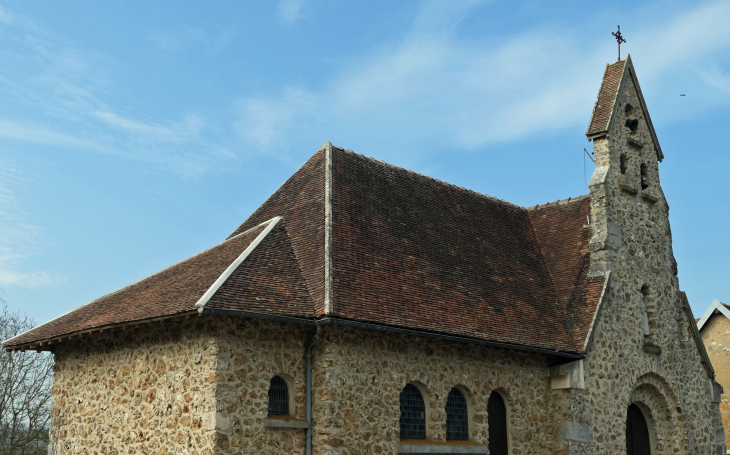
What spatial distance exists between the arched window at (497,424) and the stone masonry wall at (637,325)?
5.67 feet

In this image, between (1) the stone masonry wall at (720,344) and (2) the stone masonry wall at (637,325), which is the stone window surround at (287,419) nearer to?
(2) the stone masonry wall at (637,325)

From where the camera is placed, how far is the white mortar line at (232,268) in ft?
41.1

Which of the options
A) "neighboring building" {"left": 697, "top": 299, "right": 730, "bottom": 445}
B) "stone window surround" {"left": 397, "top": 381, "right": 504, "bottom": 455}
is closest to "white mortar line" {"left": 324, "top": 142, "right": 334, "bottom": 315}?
"stone window surround" {"left": 397, "top": 381, "right": 504, "bottom": 455}

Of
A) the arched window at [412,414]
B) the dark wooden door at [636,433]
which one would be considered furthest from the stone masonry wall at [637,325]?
the arched window at [412,414]

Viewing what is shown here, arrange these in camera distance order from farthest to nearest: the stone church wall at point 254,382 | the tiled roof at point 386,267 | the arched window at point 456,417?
the arched window at point 456,417, the tiled roof at point 386,267, the stone church wall at point 254,382

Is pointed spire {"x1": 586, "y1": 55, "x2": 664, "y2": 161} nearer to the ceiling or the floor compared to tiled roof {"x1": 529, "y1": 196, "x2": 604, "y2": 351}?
nearer to the ceiling

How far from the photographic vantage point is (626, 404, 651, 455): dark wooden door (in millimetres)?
19500

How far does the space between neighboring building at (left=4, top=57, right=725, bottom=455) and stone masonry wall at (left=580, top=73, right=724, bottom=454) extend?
0.19 ft

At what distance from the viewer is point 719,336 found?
2908cm

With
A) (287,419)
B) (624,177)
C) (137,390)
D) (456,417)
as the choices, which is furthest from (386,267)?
(624,177)

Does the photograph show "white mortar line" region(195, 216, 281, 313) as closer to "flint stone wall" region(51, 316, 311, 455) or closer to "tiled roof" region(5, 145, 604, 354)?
"tiled roof" region(5, 145, 604, 354)

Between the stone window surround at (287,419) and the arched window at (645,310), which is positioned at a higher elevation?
the arched window at (645,310)

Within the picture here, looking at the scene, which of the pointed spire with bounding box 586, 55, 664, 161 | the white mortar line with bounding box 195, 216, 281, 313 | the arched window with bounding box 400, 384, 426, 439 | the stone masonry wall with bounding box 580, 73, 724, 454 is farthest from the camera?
the pointed spire with bounding box 586, 55, 664, 161

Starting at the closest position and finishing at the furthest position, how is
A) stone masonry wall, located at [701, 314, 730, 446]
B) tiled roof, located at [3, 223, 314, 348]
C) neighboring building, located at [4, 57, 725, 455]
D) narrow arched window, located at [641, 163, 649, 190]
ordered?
1. tiled roof, located at [3, 223, 314, 348]
2. neighboring building, located at [4, 57, 725, 455]
3. narrow arched window, located at [641, 163, 649, 190]
4. stone masonry wall, located at [701, 314, 730, 446]
